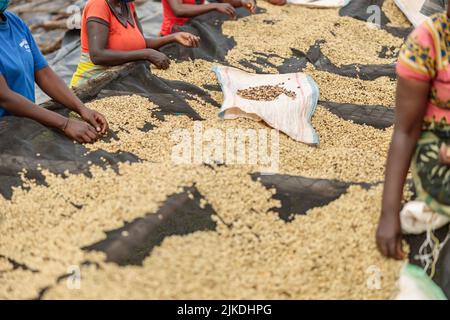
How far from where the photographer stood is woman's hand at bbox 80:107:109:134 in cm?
246

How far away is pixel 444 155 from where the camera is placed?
5.38ft

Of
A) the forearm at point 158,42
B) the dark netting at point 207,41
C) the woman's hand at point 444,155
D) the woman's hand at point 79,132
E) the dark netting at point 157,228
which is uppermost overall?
the woman's hand at point 444,155

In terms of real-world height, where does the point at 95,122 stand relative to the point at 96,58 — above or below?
above

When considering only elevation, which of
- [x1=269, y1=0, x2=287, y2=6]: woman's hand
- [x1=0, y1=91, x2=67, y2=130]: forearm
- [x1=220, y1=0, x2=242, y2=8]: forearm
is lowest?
[x1=269, y1=0, x2=287, y2=6]: woman's hand

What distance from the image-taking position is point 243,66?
345cm

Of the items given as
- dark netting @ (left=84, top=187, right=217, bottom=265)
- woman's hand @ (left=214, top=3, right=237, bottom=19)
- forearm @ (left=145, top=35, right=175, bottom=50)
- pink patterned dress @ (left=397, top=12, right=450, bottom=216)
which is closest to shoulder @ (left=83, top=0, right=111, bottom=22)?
forearm @ (left=145, top=35, right=175, bottom=50)

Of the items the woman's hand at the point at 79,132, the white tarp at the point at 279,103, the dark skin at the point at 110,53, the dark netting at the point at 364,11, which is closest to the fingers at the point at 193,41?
the dark skin at the point at 110,53

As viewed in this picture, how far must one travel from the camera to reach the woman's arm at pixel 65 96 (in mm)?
2492

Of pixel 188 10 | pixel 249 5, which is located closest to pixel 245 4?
pixel 249 5

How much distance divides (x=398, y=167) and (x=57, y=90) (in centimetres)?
175

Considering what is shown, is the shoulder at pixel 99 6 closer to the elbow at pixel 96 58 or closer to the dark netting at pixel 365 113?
the elbow at pixel 96 58

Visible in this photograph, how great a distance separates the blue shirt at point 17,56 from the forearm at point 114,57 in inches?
20.8

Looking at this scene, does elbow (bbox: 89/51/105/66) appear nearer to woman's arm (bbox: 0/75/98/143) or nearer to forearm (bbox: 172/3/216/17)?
woman's arm (bbox: 0/75/98/143)

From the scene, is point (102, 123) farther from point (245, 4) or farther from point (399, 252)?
point (245, 4)
